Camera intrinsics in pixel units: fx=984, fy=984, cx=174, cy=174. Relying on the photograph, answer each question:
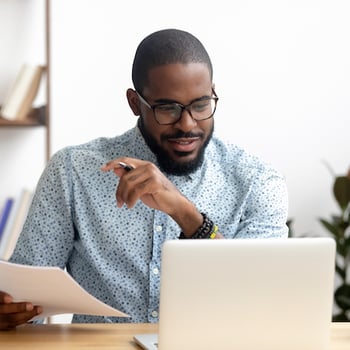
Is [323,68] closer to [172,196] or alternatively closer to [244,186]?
[244,186]

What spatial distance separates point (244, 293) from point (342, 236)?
214 cm

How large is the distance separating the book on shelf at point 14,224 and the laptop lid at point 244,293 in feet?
6.53

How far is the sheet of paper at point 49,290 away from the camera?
5.88 ft

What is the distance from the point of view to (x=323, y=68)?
151 inches

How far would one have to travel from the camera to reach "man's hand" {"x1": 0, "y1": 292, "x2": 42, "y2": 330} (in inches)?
75.5

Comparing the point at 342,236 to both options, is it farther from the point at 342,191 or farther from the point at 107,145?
the point at 107,145

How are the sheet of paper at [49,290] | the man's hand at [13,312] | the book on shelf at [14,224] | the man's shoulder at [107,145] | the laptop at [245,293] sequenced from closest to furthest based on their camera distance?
1. the laptop at [245,293]
2. the sheet of paper at [49,290]
3. the man's hand at [13,312]
4. the man's shoulder at [107,145]
5. the book on shelf at [14,224]

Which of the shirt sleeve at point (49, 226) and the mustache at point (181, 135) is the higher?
the mustache at point (181, 135)

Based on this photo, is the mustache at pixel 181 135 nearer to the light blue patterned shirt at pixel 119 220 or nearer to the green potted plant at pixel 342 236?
the light blue patterned shirt at pixel 119 220

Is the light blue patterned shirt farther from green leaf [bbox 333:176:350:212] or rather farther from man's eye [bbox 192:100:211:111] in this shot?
green leaf [bbox 333:176:350:212]

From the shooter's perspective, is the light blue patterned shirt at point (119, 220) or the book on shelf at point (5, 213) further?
the book on shelf at point (5, 213)

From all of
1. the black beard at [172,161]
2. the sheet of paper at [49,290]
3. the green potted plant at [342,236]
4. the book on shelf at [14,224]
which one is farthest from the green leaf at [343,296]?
the sheet of paper at [49,290]

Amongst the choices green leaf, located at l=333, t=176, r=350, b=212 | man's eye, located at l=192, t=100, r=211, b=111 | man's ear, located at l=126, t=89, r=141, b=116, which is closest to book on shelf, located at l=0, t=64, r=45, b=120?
green leaf, located at l=333, t=176, r=350, b=212

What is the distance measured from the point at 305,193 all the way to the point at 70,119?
96 cm
